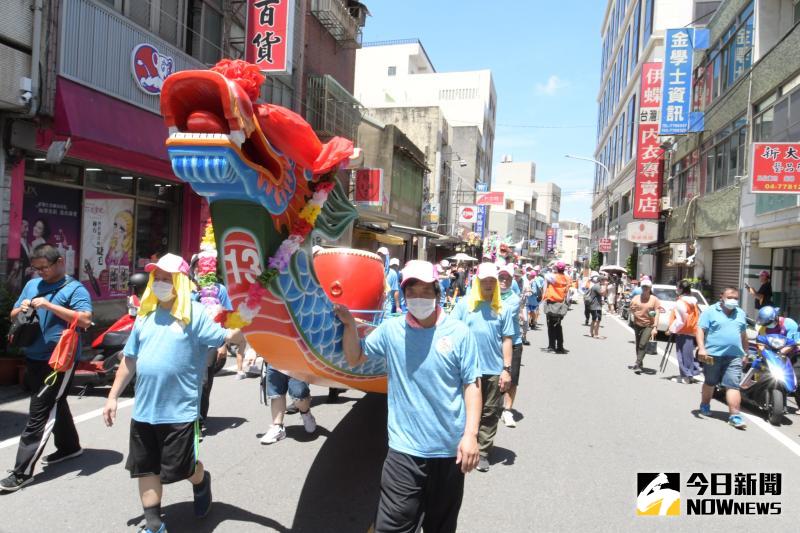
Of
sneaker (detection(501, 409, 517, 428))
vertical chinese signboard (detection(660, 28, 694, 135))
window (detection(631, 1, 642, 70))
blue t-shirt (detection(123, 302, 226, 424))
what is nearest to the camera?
blue t-shirt (detection(123, 302, 226, 424))

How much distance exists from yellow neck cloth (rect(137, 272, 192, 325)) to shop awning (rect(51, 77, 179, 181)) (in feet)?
22.3

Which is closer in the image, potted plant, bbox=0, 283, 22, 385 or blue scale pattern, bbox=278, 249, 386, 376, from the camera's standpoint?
blue scale pattern, bbox=278, 249, 386, 376

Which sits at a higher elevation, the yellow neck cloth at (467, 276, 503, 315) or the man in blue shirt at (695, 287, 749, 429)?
the yellow neck cloth at (467, 276, 503, 315)

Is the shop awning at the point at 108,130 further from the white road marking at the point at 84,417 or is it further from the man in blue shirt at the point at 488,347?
the man in blue shirt at the point at 488,347

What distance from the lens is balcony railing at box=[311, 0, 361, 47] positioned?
1909 cm

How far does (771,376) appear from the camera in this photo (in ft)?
23.7

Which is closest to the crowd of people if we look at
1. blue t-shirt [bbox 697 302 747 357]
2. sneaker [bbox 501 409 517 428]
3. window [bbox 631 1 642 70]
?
sneaker [bbox 501 409 517 428]

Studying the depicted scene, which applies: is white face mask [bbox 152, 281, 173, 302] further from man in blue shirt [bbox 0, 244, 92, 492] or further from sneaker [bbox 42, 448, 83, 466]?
sneaker [bbox 42, 448, 83, 466]

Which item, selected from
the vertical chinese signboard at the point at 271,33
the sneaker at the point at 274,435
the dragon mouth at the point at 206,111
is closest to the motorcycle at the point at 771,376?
the sneaker at the point at 274,435

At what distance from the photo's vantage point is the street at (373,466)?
4.04 meters

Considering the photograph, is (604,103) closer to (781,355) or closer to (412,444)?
(781,355)

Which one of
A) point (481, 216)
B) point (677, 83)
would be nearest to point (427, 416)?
point (677, 83)

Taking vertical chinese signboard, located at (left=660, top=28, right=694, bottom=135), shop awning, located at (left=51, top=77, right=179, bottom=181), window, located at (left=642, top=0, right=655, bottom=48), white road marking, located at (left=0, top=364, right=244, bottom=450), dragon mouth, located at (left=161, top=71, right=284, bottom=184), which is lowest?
white road marking, located at (left=0, top=364, right=244, bottom=450)

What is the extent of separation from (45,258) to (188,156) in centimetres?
233
